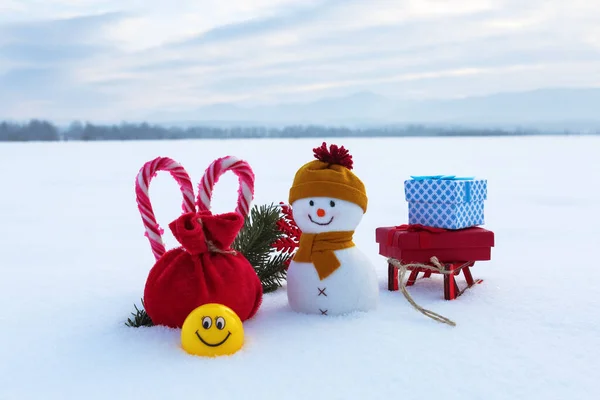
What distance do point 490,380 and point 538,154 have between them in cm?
1429

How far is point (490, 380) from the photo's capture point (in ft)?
7.00

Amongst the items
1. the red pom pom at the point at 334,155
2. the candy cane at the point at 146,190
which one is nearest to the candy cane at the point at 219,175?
the candy cane at the point at 146,190

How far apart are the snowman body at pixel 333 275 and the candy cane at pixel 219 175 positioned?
9.6 inches

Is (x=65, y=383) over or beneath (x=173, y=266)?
beneath

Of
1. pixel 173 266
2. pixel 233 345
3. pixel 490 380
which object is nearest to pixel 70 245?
pixel 173 266

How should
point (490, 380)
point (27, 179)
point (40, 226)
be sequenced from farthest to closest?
point (27, 179), point (40, 226), point (490, 380)

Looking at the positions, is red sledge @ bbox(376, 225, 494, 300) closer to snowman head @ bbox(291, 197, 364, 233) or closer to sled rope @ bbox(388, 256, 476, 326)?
sled rope @ bbox(388, 256, 476, 326)

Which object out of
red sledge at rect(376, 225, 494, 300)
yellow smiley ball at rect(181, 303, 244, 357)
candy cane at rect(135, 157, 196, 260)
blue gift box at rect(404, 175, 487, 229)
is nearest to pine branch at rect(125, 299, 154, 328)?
candy cane at rect(135, 157, 196, 260)

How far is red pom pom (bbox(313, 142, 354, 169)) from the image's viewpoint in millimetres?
2830

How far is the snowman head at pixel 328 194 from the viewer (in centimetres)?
273

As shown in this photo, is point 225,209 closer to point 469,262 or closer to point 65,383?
point 469,262

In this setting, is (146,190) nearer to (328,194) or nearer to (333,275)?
(328,194)

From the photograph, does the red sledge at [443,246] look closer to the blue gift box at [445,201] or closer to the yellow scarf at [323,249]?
the blue gift box at [445,201]

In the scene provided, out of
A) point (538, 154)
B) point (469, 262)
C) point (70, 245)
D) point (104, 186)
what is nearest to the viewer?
point (469, 262)
